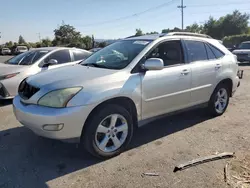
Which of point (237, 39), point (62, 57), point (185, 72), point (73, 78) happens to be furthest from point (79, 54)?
point (237, 39)

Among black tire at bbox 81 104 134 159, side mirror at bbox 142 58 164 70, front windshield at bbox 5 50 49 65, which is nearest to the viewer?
black tire at bbox 81 104 134 159

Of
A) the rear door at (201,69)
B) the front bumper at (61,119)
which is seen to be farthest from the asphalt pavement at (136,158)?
the rear door at (201,69)

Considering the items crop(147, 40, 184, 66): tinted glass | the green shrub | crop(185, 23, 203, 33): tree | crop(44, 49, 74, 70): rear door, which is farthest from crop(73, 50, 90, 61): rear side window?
crop(185, 23, 203, 33): tree

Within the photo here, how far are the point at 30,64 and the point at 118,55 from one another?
144 inches

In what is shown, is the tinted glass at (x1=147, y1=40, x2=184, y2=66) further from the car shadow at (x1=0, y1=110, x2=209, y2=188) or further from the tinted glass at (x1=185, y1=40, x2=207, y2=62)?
the car shadow at (x1=0, y1=110, x2=209, y2=188)

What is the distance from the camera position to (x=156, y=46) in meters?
4.07

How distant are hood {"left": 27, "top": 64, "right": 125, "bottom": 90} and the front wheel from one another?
2411 millimetres

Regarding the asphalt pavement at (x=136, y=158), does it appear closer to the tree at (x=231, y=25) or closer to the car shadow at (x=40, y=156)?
the car shadow at (x=40, y=156)

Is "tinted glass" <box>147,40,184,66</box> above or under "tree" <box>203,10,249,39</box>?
under

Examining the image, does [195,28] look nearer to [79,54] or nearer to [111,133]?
[79,54]

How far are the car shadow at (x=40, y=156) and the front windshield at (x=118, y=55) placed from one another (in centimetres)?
129

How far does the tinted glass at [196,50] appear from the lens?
14.9ft

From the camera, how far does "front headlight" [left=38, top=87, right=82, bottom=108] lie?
3.10 meters

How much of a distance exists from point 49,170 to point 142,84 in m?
1.70
